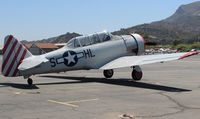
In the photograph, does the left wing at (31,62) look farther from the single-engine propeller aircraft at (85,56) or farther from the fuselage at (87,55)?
the fuselage at (87,55)

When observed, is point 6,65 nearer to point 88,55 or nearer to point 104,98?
point 88,55

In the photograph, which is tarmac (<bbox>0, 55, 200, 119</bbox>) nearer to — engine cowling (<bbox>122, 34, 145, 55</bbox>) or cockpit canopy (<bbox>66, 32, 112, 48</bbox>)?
cockpit canopy (<bbox>66, 32, 112, 48</bbox>)

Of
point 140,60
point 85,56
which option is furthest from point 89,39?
point 140,60

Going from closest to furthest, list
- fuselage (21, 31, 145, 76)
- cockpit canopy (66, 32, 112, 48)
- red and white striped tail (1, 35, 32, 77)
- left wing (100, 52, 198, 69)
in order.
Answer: red and white striped tail (1, 35, 32, 77)
left wing (100, 52, 198, 69)
fuselage (21, 31, 145, 76)
cockpit canopy (66, 32, 112, 48)

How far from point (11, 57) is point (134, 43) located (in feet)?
27.5

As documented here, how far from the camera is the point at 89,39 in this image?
67.9 ft

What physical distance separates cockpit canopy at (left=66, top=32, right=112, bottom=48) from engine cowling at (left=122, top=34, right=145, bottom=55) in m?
1.22

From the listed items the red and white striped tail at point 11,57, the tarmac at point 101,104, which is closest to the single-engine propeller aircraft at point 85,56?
the red and white striped tail at point 11,57

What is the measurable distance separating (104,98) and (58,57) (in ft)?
20.6

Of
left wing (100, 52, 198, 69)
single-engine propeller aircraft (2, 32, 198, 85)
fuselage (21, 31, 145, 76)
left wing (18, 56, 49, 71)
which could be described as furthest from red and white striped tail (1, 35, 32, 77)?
left wing (100, 52, 198, 69)

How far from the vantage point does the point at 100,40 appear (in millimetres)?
21203

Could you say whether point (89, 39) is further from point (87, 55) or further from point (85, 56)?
point (85, 56)

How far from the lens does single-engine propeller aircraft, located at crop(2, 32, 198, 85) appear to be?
56.2 feet

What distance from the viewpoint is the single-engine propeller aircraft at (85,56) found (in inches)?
674
